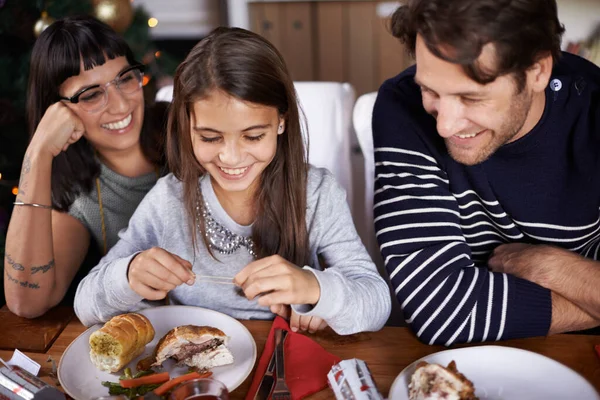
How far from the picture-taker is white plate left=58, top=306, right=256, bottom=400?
122 centimetres

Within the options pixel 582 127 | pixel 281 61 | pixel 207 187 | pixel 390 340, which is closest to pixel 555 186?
pixel 582 127

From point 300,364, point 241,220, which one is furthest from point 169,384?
point 241,220

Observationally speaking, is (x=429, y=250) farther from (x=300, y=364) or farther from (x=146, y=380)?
(x=146, y=380)

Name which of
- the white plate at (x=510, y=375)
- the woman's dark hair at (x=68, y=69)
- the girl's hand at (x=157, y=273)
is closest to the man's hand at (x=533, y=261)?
the white plate at (x=510, y=375)

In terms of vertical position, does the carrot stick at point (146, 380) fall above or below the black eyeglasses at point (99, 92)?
below

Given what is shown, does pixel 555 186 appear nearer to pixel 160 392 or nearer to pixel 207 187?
pixel 207 187

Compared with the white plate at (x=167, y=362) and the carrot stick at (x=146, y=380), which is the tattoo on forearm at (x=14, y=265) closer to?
the white plate at (x=167, y=362)

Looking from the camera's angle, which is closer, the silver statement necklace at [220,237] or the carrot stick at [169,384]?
the carrot stick at [169,384]

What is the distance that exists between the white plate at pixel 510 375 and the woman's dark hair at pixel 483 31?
0.53 metres

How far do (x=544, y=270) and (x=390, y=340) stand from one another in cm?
37

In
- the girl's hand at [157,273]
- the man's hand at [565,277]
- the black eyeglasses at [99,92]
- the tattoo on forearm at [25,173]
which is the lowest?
Answer: the man's hand at [565,277]

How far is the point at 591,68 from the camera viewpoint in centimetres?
167

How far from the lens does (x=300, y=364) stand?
1275mm

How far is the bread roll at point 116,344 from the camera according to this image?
1.25 metres
